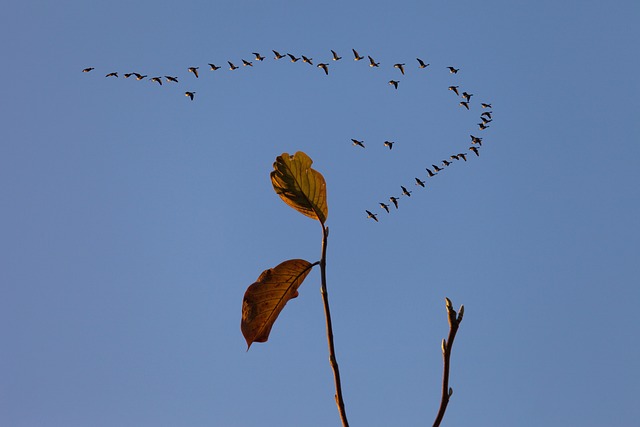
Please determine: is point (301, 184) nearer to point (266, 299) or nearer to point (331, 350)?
point (266, 299)

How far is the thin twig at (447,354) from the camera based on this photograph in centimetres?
148

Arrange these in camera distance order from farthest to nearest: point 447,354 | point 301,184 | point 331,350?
point 301,184 < point 331,350 < point 447,354

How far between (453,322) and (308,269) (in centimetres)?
63

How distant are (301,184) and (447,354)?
0.76 meters

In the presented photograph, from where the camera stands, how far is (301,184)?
2107 millimetres

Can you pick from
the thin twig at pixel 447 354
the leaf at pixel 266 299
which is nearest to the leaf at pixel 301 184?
the leaf at pixel 266 299

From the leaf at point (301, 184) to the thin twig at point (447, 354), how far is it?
24.8 inches

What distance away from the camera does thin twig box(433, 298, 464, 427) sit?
1.48m

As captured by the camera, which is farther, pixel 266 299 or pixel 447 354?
pixel 266 299

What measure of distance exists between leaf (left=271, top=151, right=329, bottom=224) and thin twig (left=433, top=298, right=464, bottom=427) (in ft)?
2.06

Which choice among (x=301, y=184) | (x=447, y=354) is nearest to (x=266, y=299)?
(x=301, y=184)

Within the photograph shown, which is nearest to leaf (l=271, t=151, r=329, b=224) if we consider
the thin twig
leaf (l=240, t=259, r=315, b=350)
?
leaf (l=240, t=259, r=315, b=350)

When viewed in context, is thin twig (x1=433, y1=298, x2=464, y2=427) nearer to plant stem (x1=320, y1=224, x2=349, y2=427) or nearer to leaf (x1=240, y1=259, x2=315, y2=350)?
plant stem (x1=320, y1=224, x2=349, y2=427)

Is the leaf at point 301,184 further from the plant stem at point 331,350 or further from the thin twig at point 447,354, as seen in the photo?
the thin twig at point 447,354
